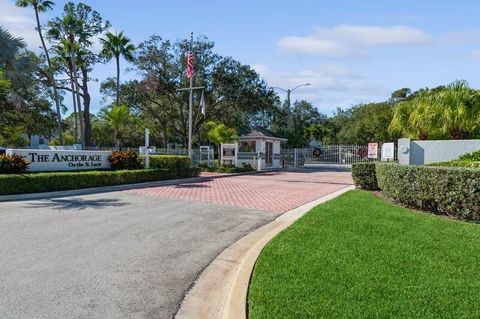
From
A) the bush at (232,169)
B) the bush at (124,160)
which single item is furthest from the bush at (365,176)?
the bush at (232,169)

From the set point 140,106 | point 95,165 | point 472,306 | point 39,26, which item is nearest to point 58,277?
point 472,306

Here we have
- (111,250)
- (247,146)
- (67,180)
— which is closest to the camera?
(111,250)

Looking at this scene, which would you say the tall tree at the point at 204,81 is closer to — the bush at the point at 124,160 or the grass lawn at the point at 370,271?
the bush at the point at 124,160

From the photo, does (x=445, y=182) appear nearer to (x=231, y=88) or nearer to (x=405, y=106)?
(x=405, y=106)

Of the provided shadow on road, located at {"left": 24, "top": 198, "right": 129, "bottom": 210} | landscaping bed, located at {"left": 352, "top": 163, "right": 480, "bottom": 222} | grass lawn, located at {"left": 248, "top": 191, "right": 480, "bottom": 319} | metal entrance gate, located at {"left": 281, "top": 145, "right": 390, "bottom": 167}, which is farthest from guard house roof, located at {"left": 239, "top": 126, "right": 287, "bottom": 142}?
grass lawn, located at {"left": 248, "top": 191, "right": 480, "bottom": 319}

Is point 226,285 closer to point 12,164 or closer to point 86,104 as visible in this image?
point 12,164

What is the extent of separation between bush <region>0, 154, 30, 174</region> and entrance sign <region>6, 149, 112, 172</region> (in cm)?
64

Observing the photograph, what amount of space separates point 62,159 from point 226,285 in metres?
13.6

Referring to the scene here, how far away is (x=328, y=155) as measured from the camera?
47031 millimetres

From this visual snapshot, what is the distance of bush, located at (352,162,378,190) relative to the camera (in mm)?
15500

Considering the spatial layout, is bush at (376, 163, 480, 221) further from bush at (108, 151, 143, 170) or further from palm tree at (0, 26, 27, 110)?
palm tree at (0, 26, 27, 110)

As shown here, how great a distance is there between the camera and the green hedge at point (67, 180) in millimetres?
13273

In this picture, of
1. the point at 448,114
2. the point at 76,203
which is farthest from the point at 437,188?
the point at 76,203

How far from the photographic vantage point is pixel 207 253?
6.75 meters
